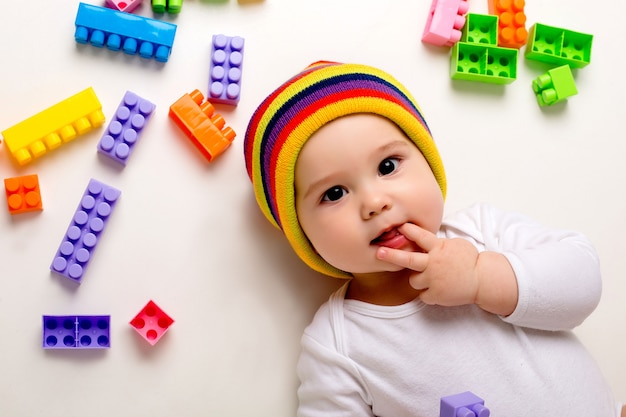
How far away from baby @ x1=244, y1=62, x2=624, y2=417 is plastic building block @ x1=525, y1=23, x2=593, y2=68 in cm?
34

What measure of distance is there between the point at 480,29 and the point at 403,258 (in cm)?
51

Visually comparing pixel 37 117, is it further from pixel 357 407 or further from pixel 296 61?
pixel 357 407

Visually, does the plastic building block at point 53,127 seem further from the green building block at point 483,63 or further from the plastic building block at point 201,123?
the green building block at point 483,63

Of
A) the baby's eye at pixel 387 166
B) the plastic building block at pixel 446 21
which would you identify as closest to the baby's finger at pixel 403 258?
the baby's eye at pixel 387 166

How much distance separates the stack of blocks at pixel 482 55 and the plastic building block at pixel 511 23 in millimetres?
21

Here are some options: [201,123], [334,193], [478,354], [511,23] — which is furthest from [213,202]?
[511,23]

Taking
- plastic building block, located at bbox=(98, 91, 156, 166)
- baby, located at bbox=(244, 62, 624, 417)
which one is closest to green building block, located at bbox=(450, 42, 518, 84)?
baby, located at bbox=(244, 62, 624, 417)

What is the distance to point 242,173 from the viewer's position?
3.76ft

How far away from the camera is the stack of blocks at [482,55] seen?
3.89 feet

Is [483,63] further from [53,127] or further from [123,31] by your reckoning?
[53,127]

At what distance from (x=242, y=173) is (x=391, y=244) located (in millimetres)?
328

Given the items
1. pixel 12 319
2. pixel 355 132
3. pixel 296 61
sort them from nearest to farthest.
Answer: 1. pixel 355 132
2. pixel 12 319
3. pixel 296 61

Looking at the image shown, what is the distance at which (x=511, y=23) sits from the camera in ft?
3.99

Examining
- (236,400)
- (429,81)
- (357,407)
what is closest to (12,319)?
(236,400)
